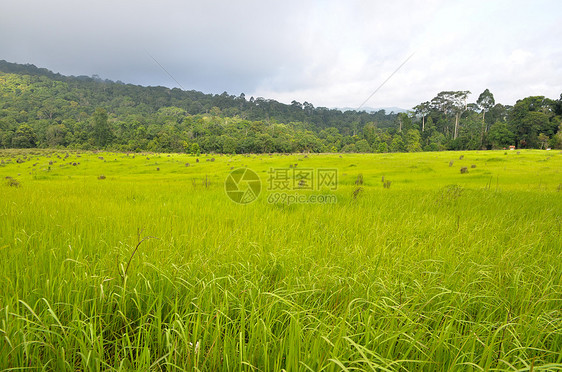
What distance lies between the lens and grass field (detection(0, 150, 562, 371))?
54.5 inches

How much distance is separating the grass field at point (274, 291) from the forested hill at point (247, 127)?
45.9 metres

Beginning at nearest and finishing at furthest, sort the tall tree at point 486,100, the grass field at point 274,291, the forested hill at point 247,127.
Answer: the grass field at point 274,291
the forested hill at point 247,127
the tall tree at point 486,100

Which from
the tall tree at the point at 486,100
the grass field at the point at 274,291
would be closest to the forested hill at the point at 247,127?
the tall tree at the point at 486,100

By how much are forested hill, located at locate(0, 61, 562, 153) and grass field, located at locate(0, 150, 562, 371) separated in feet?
151

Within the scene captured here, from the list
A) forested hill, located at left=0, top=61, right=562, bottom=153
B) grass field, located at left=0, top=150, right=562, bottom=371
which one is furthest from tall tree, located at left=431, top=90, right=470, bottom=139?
grass field, located at left=0, top=150, right=562, bottom=371

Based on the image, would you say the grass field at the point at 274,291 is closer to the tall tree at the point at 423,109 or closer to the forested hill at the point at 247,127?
the forested hill at the point at 247,127

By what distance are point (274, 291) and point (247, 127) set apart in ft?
309

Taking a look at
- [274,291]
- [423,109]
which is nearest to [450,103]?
[423,109]

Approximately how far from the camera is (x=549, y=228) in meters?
4.30

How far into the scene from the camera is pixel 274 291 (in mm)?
1896

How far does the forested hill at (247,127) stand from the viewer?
5738cm

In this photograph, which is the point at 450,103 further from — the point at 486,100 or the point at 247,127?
the point at 247,127

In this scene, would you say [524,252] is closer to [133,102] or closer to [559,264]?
[559,264]

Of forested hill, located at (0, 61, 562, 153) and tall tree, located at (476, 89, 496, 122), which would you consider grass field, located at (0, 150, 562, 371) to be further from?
tall tree, located at (476, 89, 496, 122)
